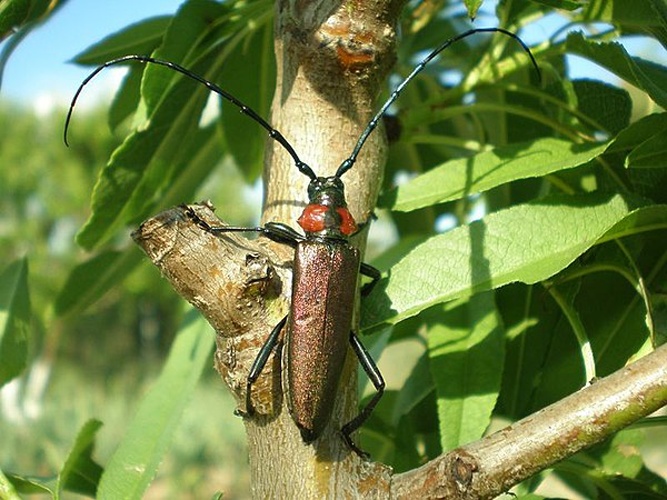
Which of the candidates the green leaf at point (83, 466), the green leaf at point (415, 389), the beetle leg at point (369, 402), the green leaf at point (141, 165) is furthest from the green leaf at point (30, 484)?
the green leaf at point (415, 389)

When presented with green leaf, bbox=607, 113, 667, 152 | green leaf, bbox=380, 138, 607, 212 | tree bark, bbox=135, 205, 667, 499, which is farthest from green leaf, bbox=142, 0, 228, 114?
green leaf, bbox=607, 113, 667, 152

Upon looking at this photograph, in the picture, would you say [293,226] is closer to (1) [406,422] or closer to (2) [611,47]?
(1) [406,422]

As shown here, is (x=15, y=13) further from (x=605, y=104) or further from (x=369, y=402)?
(x=605, y=104)

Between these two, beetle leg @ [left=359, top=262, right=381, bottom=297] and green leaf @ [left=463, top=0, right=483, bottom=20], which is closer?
green leaf @ [left=463, top=0, right=483, bottom=20]

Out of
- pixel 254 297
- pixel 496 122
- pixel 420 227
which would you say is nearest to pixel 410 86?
pixel 496 122

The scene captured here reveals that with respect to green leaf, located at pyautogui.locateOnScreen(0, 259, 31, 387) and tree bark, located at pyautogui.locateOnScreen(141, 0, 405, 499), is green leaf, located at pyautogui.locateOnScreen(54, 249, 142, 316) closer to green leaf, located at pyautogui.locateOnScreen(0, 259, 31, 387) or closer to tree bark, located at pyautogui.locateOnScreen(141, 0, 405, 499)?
green leaf, located at pyautogui.locateOnScreen(0, 259, 31, 387)
